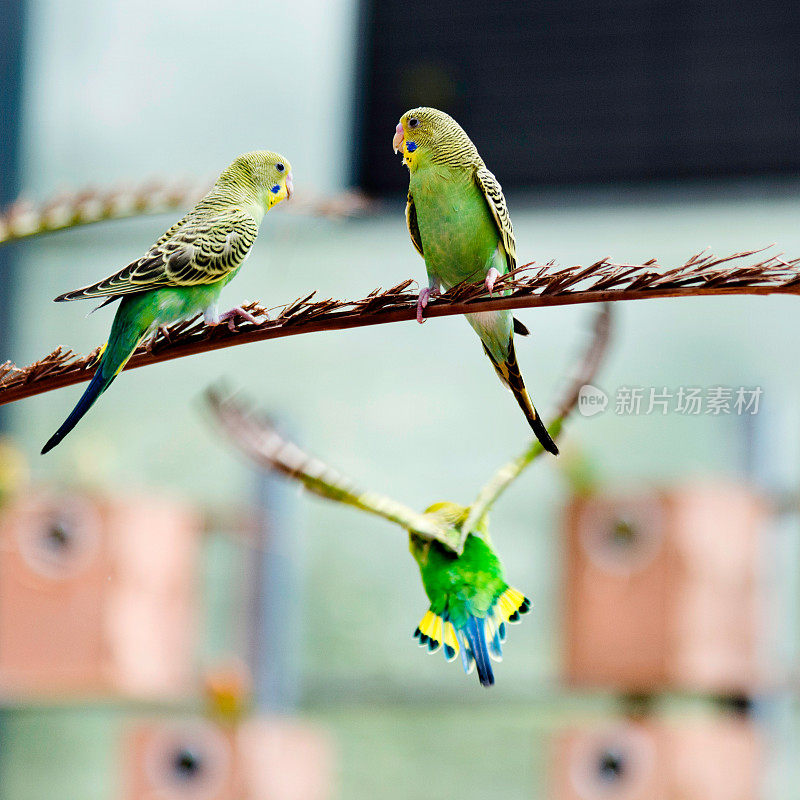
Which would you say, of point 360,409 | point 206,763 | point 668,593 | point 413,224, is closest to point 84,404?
point 413,224

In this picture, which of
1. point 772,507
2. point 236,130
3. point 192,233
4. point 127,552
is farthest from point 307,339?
point 192,233

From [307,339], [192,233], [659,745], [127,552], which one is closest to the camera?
[192,233]

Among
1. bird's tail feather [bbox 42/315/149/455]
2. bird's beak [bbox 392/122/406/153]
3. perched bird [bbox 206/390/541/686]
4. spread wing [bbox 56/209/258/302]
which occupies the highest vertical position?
bird's beak [bbox 392/122/406/153]

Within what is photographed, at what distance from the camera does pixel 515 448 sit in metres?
2.56

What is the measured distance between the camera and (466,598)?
29 cm

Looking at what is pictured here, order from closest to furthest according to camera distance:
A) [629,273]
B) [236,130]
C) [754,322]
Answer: [629,273]
[236,130]
[754,322]

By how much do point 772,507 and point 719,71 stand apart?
106 centimetres

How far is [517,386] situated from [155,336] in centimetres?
10

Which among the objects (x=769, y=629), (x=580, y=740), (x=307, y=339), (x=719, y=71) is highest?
(x=719, y=71)

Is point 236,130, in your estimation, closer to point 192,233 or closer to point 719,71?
point 719,71

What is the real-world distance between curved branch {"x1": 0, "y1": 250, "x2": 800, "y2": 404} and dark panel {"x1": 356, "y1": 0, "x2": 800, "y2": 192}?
2.19 meters

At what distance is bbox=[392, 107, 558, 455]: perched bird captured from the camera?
39 cm

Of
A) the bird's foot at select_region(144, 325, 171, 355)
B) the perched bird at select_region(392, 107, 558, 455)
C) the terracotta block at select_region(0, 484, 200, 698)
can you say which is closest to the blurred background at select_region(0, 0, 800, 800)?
the terracotta block at select_region(0, 484, 200, 698)

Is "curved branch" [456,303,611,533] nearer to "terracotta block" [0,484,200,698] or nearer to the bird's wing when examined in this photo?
the bird's wing
